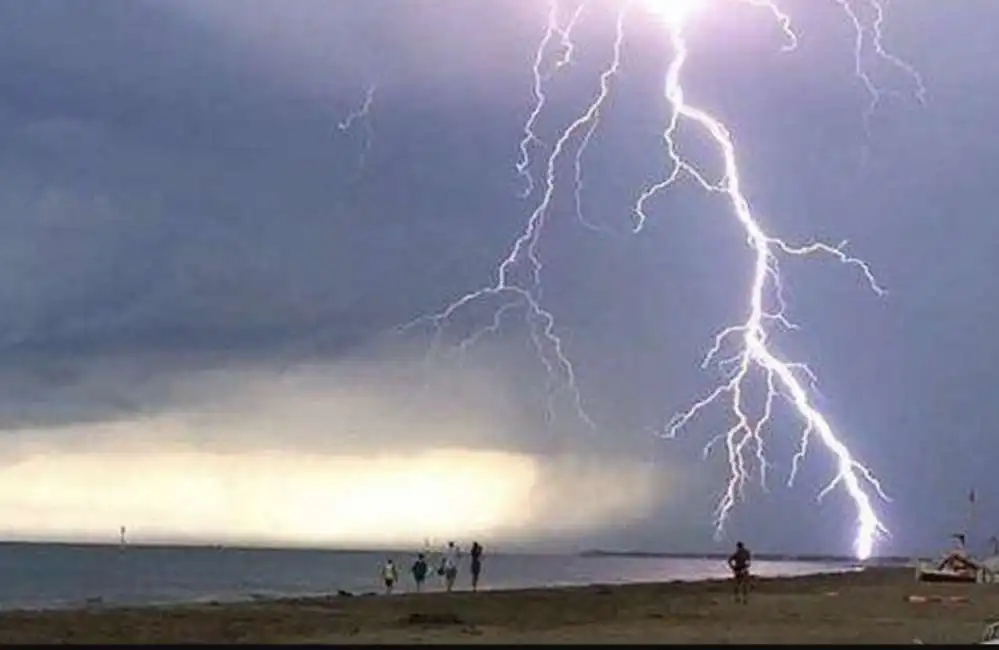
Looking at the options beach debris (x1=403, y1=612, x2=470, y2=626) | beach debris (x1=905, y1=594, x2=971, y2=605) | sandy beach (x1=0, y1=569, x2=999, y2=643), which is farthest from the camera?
beach debris (x1=905, y1=594, x2=971, y2=605)

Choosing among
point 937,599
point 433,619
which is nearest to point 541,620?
point 433,619

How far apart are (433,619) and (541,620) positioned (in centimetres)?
237

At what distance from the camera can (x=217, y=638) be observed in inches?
1077

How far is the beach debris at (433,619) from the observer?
31547mm

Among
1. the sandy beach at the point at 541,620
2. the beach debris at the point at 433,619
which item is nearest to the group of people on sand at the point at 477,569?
the sandy beach at the point at 541,620

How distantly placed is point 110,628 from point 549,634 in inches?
345

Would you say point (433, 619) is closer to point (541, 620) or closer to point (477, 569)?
point (541, 620)

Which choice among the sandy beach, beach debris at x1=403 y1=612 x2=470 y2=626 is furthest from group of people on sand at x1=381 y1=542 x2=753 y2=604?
beach debris at x1=403 y1=612 x2=470 y2=626

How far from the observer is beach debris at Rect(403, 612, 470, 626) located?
3155 centimetres

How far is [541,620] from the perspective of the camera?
3369 cm

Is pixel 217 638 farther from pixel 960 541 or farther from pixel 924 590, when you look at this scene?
pixel 960 541

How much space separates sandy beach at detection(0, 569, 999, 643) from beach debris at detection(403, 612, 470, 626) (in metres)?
0.04

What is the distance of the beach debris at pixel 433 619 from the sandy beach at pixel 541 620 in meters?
0.04

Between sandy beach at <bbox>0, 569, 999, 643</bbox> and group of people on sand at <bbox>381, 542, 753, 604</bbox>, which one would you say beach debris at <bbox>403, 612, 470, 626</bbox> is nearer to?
sandy beach at <bbox>0, 569, 999, 643</bbox>
